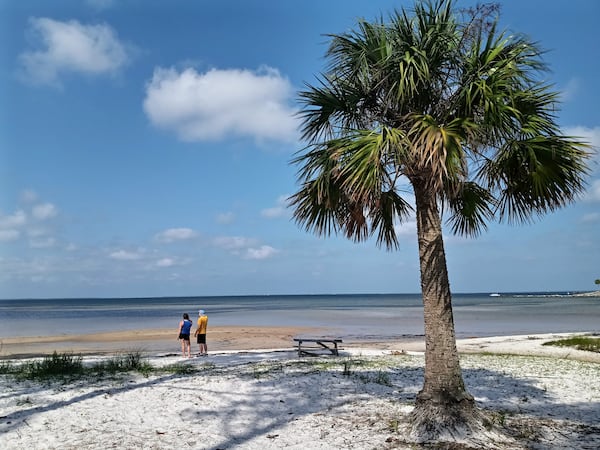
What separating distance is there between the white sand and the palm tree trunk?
13.8 inches

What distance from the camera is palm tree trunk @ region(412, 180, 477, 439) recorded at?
635cm

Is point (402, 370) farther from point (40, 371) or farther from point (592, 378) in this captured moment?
point (40, 371)

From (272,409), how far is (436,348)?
2.68 m

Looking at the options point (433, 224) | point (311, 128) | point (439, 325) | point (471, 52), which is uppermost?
point (471, 52)

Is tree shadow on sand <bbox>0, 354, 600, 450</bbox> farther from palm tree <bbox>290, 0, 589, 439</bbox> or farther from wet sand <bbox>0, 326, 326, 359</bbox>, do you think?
wet sand <bbox>0, 326, 326, 359</bbox>

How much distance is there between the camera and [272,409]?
7.73 meters

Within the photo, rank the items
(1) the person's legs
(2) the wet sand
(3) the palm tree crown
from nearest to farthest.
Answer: (3) the palm tree crown < (1) the person's legs < (2) the wet sand

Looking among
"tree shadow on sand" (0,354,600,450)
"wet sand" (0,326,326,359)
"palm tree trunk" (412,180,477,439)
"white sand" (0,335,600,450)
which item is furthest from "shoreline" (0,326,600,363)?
"palm tree trunk" (412,180,477,439)

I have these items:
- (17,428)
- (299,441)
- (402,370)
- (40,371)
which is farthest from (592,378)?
(40,371)

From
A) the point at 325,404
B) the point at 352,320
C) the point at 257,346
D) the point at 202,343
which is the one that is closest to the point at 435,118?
the point at 325,404

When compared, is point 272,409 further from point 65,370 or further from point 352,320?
point 352,320

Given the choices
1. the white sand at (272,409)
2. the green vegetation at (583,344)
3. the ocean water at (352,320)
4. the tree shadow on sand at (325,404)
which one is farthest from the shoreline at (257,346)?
the white sand at (272,409)

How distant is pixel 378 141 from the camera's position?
6.18m

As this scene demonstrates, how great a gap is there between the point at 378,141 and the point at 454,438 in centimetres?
359
